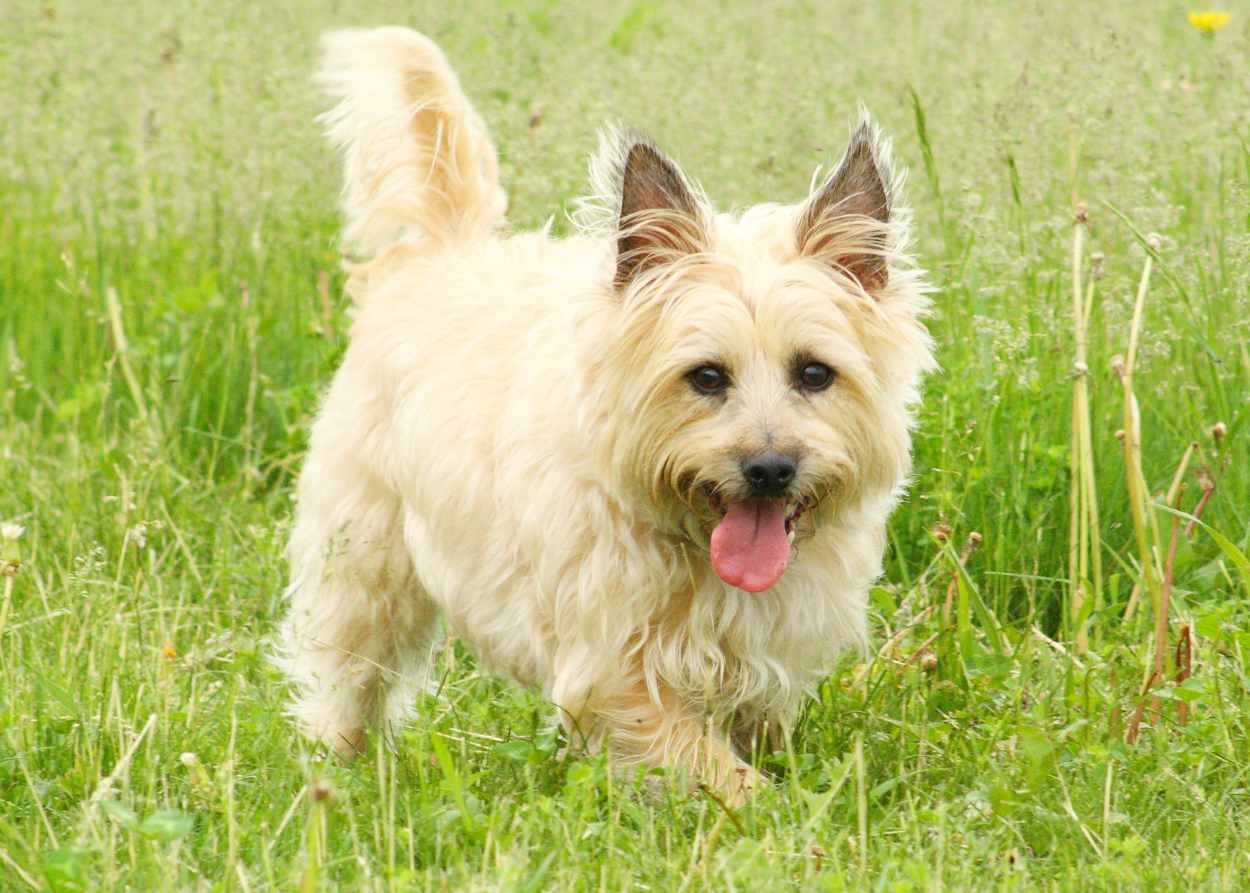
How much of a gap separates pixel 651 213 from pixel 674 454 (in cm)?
45

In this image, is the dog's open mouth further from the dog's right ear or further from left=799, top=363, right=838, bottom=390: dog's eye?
the dog's right ear

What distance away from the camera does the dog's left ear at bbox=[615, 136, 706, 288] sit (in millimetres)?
3291

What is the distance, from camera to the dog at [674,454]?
10.5 ft

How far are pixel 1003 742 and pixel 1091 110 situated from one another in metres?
1.75

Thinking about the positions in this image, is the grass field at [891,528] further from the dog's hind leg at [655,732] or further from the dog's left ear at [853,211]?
the dog's left ear at [853,211]

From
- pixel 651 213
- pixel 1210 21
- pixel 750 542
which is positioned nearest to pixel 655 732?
pixel 750 542

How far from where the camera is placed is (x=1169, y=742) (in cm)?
342

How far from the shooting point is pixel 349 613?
4.09 metres

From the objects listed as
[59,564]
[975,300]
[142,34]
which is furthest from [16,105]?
[975,300]

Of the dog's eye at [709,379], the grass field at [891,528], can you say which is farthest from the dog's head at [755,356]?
the grass field at [891,528]

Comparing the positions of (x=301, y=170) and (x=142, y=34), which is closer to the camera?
(x=301, y=170)

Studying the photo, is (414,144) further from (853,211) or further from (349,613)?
(853,211)

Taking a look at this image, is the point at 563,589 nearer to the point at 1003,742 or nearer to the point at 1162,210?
the point at 1003,742

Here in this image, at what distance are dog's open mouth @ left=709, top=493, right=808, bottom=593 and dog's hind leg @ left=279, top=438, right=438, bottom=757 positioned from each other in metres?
0.99
